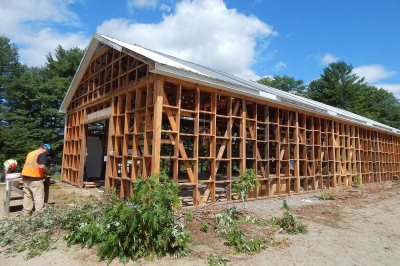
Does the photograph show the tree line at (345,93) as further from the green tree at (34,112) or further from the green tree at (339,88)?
the green tree at (34,112)

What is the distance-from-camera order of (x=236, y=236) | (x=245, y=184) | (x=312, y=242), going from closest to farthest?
(x=236, y=236) < (x=312, y=242) < (x=245, y=184)

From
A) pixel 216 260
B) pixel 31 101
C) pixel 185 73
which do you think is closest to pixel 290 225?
pixel 216 260

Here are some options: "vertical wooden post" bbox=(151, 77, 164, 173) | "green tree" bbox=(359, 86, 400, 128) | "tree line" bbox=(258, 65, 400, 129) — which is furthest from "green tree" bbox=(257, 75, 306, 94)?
"vertical wooden post" bbox=(151, 77, 164, 173)

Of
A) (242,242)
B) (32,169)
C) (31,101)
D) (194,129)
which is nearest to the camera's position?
(242,242)

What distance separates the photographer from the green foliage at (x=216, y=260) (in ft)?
14.6

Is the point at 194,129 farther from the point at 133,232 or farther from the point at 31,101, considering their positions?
the point at 31,101

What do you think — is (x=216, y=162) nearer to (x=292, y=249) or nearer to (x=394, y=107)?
(x=292, y=249)

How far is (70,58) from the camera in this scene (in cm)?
3059

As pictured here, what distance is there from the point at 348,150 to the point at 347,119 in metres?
1.91

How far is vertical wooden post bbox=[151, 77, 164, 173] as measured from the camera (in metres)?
7.64

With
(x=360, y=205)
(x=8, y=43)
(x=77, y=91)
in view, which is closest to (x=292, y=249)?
(x=360, y=205)

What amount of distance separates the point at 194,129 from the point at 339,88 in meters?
38.1

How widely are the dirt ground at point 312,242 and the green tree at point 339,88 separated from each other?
1361 inches

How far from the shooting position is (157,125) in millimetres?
7703
